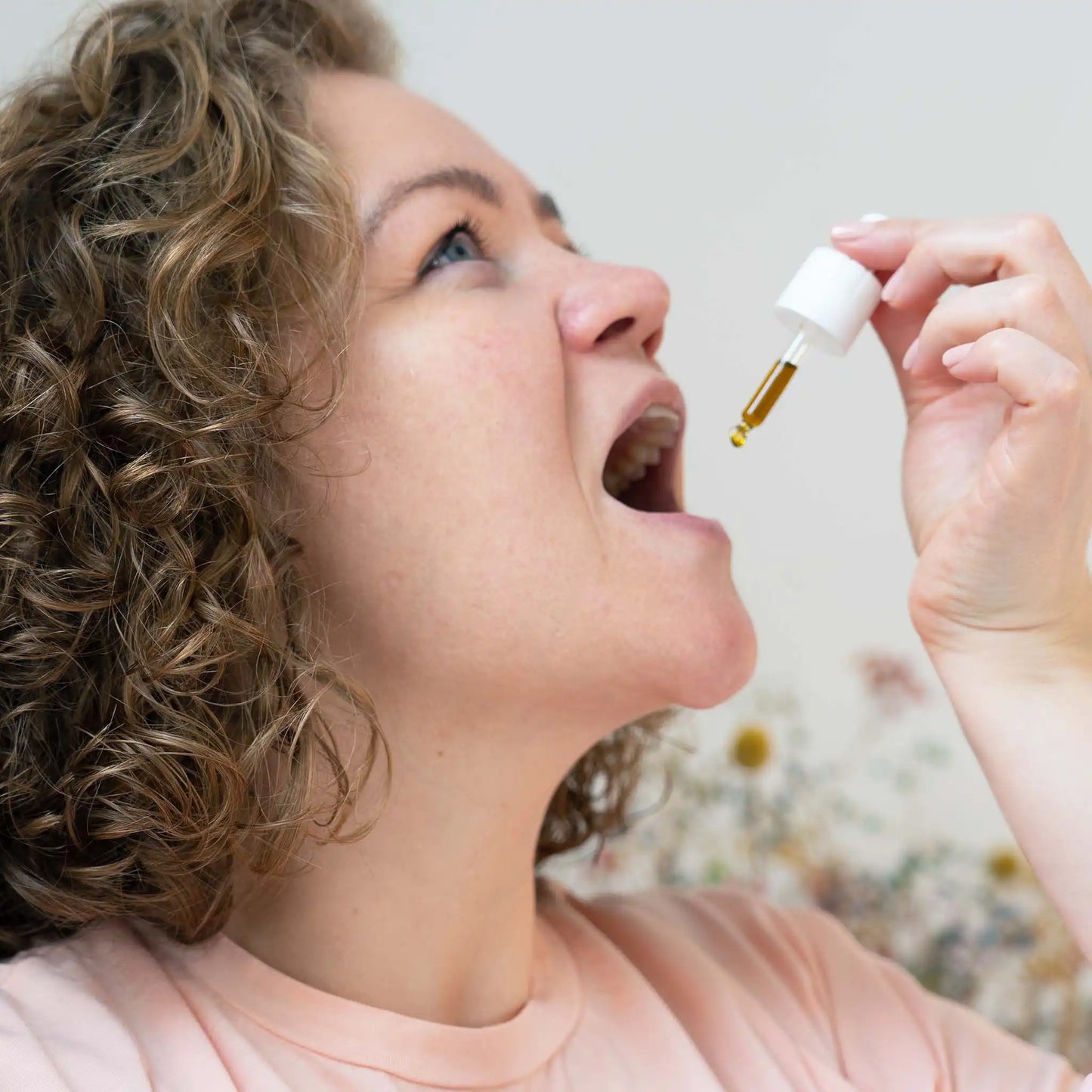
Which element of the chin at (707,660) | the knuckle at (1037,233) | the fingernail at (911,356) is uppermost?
the knuckle at (1037,233)

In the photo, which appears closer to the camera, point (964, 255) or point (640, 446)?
point (964, 255)

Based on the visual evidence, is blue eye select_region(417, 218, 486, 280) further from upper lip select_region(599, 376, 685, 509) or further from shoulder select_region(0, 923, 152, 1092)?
shoulder select_region(0, 923, 152, 1092)

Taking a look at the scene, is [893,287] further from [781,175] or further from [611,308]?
[781,175]

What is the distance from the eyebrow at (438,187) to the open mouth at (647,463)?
233mm

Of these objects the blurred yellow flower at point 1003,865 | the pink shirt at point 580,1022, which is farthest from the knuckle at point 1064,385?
the blurred yellow flower at point 1003,865

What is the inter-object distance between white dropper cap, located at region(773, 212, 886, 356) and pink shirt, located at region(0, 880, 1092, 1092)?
2.01 feet

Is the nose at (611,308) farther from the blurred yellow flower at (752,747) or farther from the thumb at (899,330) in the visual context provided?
the blurred yellow flower at (752,747)

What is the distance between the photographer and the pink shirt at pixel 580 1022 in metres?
0.87

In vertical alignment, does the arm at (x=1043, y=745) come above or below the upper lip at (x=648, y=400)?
below

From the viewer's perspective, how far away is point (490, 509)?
94cm

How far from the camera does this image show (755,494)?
161 centimetres

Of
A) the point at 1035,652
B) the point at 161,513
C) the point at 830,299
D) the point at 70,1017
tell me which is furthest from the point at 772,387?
the point at 70,1017

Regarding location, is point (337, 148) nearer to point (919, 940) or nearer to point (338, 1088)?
point (338, 1088)

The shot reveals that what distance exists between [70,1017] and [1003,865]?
3.69 ft
